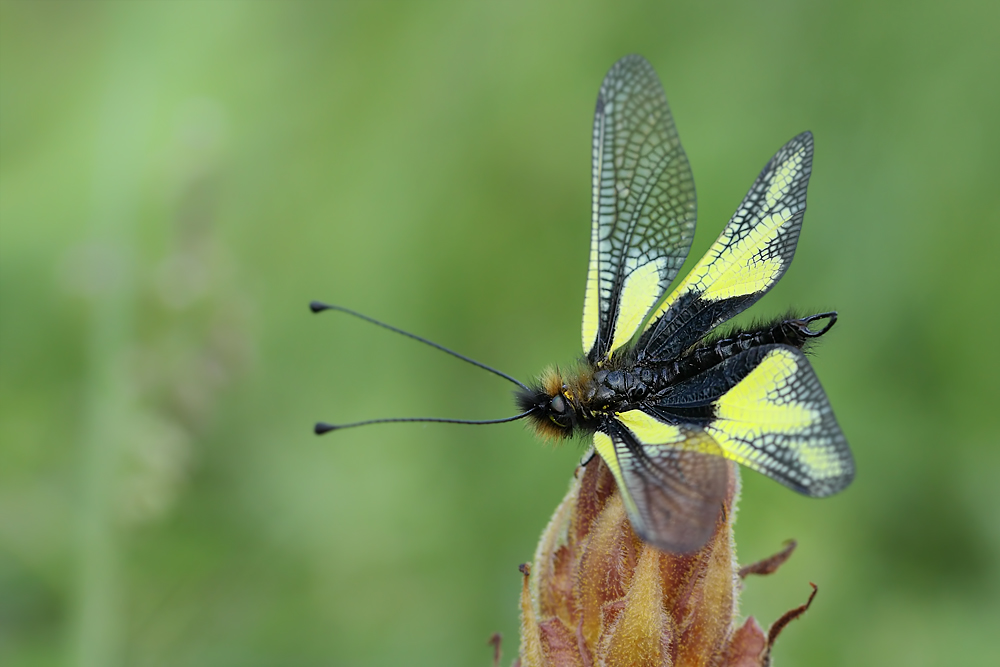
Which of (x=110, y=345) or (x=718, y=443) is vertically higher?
(x=718, y=443)

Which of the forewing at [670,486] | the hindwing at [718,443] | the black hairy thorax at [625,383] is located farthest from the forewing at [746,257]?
the forewing at [670,486]

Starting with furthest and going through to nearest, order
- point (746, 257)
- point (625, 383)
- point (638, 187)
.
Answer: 1. point (638, 187)
2. point (746, 257)
3. point (625, 383)

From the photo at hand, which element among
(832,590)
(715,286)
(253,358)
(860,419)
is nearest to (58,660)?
(253,358)

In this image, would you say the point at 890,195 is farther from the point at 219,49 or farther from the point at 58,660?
the point at 58,660

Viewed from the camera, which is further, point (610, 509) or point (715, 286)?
point (715, 286)

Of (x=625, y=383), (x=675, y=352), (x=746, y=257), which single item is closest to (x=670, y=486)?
(x=625, y=383)

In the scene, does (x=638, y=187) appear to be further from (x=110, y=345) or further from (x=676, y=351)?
(x=110, y=345)
